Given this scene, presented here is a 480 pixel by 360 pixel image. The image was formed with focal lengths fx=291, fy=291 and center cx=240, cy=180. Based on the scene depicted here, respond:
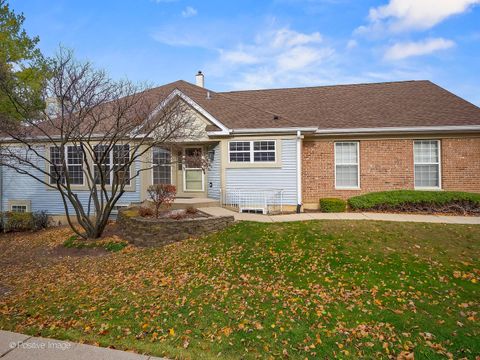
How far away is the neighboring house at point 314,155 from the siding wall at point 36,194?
0.05 metres

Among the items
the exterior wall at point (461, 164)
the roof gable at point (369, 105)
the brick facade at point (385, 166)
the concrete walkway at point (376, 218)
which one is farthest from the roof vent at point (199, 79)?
the exterior wall at point (461, 164)

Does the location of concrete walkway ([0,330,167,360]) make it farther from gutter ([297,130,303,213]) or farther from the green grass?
the green grass

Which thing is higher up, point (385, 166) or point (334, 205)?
point (385, 166)

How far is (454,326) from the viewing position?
4352 mm

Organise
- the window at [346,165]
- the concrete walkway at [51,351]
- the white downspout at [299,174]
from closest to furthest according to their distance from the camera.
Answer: the concrete walkway at [51,351], the white downspout at [299,174], the window at [346,165]

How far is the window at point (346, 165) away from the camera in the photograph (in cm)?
1384

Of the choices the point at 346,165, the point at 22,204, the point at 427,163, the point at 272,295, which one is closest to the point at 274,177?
the point at 346,165

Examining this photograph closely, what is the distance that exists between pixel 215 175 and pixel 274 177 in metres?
2.75

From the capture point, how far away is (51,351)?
12.6 feet

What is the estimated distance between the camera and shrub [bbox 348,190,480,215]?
11.7 metres

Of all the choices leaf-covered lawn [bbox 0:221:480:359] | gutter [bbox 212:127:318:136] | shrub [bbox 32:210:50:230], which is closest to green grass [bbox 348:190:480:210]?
leaf-covered lawn [bbox 0:221:480:359]

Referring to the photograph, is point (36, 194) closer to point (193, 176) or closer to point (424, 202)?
point (193, 176)

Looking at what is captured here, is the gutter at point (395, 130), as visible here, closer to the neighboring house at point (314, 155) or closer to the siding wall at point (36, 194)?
the neighboring house at point (314, 155)

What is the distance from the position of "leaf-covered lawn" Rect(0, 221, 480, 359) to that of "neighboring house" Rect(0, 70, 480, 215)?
4.18 metres
